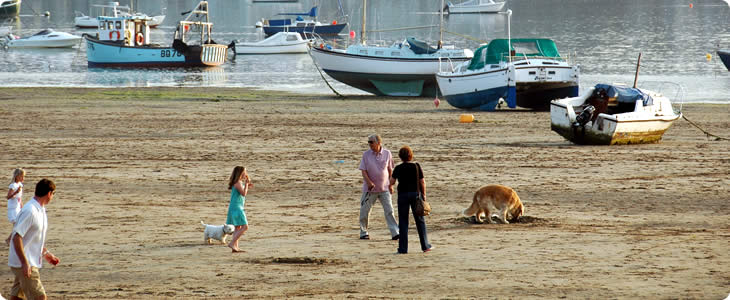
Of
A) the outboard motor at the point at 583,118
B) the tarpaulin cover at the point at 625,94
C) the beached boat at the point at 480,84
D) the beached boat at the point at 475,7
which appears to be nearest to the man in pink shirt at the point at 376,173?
the outboard motor at the point at 583,118

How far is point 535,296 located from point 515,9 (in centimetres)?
13621

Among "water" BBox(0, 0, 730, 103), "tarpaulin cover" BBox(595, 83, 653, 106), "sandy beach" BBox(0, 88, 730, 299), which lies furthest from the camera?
"water" BBox(0, 0, 730, 103)

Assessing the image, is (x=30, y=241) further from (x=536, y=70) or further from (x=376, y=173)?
(x=536, y=70)

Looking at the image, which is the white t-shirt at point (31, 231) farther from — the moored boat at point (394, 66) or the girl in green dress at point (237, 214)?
the moored boat at point (394, 66)

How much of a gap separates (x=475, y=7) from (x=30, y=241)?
11828 cm

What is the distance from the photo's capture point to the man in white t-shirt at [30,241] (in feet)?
25.4

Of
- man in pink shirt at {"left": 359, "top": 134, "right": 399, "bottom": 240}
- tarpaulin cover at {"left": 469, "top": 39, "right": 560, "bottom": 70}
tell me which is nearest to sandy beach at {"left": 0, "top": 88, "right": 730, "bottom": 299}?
man in pink shirt at {"left": 359, "top": 134, "right": 399, "bottom": 240}

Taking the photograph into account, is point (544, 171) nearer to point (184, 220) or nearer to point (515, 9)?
point (184, 220)

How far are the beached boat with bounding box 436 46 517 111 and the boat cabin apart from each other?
2946 cm

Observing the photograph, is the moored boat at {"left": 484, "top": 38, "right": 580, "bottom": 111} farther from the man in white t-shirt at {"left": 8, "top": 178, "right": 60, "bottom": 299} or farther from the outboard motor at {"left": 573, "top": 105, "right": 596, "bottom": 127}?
the man in white t-shirt at {"left": 8, "top": 178, "right": 60, "bottom": 299}

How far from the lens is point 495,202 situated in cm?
1246

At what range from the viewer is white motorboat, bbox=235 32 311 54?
6738 cm

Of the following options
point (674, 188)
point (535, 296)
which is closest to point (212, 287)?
point (535, 296)

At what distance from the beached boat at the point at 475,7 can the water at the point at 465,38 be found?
3.29 ft
